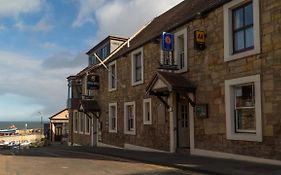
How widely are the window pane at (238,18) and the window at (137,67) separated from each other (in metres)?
8.55

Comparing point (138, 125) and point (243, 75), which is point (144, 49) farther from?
point (243, 75)

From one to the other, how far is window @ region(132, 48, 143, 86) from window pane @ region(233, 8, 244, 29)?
28.0ft

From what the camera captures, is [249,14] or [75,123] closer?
[249,14]

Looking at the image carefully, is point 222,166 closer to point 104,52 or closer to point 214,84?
point 214,84

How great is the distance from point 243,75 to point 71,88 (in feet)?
87.5

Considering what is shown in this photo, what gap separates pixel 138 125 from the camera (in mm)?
23453

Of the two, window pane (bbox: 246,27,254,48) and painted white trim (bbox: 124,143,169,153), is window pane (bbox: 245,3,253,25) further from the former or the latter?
painted white trim (bbox: 124,143,169,153)

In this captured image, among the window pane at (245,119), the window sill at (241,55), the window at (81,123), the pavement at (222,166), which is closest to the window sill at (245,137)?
the window pane at (245,119)

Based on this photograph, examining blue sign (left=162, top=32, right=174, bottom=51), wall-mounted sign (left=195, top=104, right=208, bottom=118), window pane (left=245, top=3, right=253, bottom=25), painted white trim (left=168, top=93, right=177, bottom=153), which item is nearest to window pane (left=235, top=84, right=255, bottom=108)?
wall-mounted sign (left=195, top=104, right=208, bottom=118)

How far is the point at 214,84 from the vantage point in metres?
16.4

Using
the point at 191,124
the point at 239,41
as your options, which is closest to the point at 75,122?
the point at 191,124

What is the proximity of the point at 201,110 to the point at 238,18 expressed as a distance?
404 cm

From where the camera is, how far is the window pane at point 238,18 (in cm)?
1546

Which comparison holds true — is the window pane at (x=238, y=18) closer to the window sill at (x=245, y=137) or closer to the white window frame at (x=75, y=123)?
the window sill at (x=245, y=137)
